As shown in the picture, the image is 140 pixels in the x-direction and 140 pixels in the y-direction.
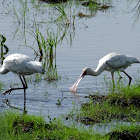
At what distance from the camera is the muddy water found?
1032cm

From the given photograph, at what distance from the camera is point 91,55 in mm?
13711

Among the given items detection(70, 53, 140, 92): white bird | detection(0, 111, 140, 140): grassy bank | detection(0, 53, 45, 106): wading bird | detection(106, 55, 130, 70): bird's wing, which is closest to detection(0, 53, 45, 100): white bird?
detection(0, 53, 45, 106): wading bird

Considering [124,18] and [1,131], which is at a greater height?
[124,18]

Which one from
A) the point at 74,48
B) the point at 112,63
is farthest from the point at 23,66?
the point at 74,48

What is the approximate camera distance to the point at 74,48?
14656 mm

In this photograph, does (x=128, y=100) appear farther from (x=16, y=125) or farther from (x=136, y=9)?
(x=136, y=9)

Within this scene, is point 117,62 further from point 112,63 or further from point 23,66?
point 23,66

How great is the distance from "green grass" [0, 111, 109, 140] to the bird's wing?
11.7 feet

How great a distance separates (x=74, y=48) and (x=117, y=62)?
3.34 metres

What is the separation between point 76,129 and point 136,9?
11.3 meters

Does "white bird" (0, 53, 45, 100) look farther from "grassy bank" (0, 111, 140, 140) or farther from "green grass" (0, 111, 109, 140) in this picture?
"grassy bank" (0, 111, 140, 140)

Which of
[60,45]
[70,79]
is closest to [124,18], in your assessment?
[60,45]

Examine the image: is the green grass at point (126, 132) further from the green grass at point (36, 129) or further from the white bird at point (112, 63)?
the white bird at point (112, 63)

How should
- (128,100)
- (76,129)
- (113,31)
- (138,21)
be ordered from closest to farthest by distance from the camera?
(76,129)
(128,100)
(113,31)
(138,21)
